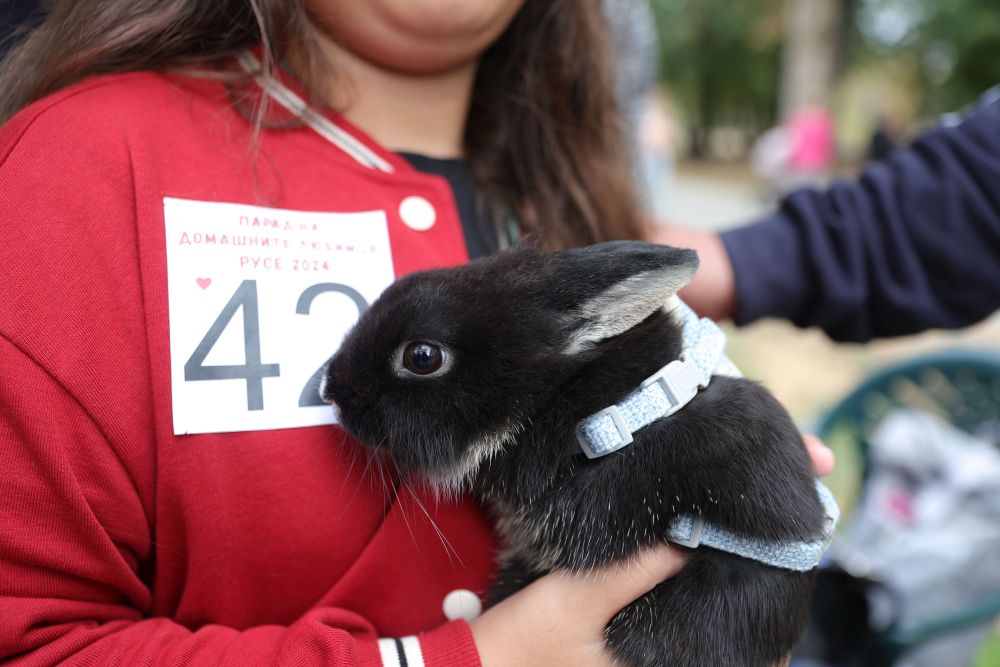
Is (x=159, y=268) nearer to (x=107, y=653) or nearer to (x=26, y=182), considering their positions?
(x=26, y=182)

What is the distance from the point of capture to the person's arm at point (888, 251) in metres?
2.15

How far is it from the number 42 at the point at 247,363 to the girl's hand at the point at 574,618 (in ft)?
1.77

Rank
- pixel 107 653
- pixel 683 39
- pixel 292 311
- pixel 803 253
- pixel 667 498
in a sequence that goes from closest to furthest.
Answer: pixel 107 653, pixel 667 498, pixel 292 311, pixel 803 253, pixel 683 39

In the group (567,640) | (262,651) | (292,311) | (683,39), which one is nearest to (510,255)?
(292,311)

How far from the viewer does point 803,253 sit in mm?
2201

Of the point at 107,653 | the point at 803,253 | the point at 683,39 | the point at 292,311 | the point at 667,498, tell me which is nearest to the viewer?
the point at 107,653

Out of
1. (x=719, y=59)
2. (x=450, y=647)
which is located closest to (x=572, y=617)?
(x=450, y=647)

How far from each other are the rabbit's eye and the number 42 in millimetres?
165

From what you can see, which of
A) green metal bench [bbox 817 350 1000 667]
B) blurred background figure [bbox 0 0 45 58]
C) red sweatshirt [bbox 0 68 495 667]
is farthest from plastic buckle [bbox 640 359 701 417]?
green metal bench [bbox 817 350 1000 667]

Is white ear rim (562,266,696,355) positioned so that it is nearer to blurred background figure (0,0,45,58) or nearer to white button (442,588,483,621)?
white button (442,588,483,621)

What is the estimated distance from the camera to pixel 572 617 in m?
1.35

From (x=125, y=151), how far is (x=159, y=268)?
238 millimetres

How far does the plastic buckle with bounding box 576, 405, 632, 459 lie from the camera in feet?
4.24

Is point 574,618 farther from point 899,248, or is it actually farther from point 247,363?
point 899,248
